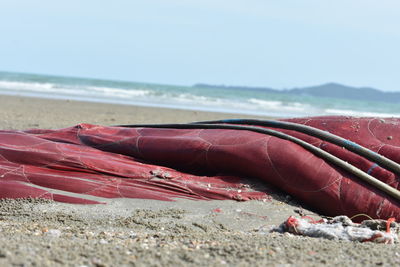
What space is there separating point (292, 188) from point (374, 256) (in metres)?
1.49

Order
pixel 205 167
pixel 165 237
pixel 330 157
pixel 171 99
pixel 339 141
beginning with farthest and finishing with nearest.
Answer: pixel 171 99 → pixel 205 167 → pixel 339 141 → pixel 330 157 → pixel 165 237

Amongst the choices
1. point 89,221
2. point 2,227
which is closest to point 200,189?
point 89,221

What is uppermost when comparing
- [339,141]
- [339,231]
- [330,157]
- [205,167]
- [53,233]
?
[339,141]

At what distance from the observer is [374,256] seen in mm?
3678

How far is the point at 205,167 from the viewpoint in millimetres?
5488

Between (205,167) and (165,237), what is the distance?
4.87ft

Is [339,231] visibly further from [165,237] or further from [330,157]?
[165,237]

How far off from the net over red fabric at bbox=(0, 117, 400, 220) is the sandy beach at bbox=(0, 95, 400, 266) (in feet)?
0.47

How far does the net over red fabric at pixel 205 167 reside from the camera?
4980 millimetres

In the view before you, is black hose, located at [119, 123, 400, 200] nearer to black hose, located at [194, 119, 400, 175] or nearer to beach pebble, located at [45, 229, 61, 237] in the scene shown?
black hose, located at [194, 119, 400, 175]

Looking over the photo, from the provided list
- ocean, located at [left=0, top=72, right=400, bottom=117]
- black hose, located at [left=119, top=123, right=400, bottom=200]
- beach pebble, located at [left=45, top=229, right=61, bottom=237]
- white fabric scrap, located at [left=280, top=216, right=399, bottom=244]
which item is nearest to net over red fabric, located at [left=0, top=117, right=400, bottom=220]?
A: black hose, located at [left=119, top=123, right=400, bottom=200]

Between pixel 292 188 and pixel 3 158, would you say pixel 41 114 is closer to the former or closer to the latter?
pixel 3 158

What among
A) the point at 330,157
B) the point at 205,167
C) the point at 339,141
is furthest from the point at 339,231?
the point at 205,167

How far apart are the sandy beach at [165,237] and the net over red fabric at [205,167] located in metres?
0.14
